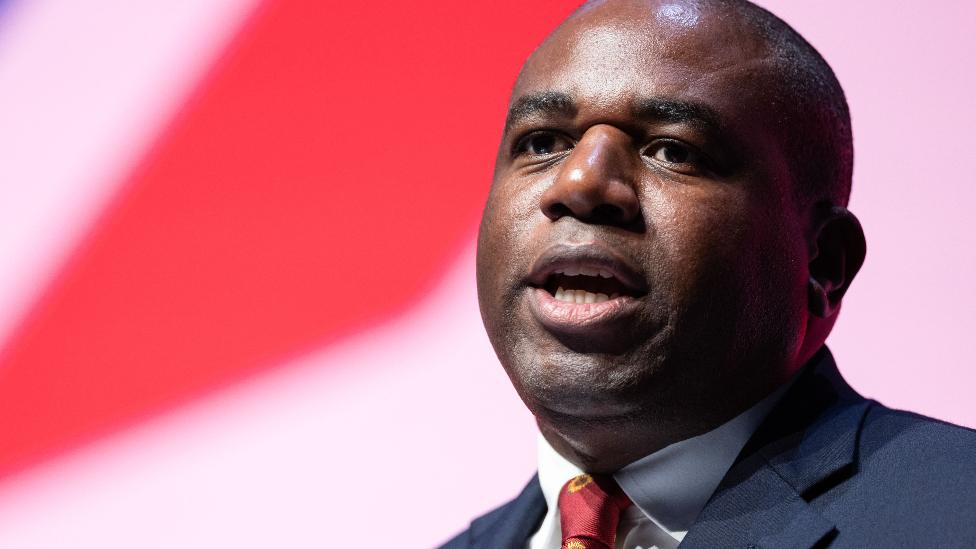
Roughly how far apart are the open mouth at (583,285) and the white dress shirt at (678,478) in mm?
297

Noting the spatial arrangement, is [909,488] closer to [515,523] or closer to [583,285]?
[583,285]

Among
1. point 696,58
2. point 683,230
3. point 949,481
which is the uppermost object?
point 696,58

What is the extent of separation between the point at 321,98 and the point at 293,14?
0.83 ft

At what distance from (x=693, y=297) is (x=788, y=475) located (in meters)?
0.33

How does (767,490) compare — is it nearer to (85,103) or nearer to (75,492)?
(75,492)

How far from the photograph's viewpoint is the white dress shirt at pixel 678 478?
2049 millimetres

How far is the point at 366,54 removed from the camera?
328 centimetres

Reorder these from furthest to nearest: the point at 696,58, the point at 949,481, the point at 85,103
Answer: the point at 85,103
the point at 696,58
the point at 949,481

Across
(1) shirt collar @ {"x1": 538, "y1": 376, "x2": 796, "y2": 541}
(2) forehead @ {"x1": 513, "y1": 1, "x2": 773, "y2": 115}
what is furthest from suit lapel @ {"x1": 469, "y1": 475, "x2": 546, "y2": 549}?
(2) forehead @ {"x1": 513, "y1": 1, "x2": 773, "y2": 115}

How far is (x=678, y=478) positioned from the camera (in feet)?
6.75

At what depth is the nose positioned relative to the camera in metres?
1.91

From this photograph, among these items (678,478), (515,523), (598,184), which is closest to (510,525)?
(515,523)

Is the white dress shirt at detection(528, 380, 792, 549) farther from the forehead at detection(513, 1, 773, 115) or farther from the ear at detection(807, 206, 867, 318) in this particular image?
the forehead at detection(513, 1, 773, 115)

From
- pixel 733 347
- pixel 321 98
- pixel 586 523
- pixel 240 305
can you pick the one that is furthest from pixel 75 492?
pixel 733 347
